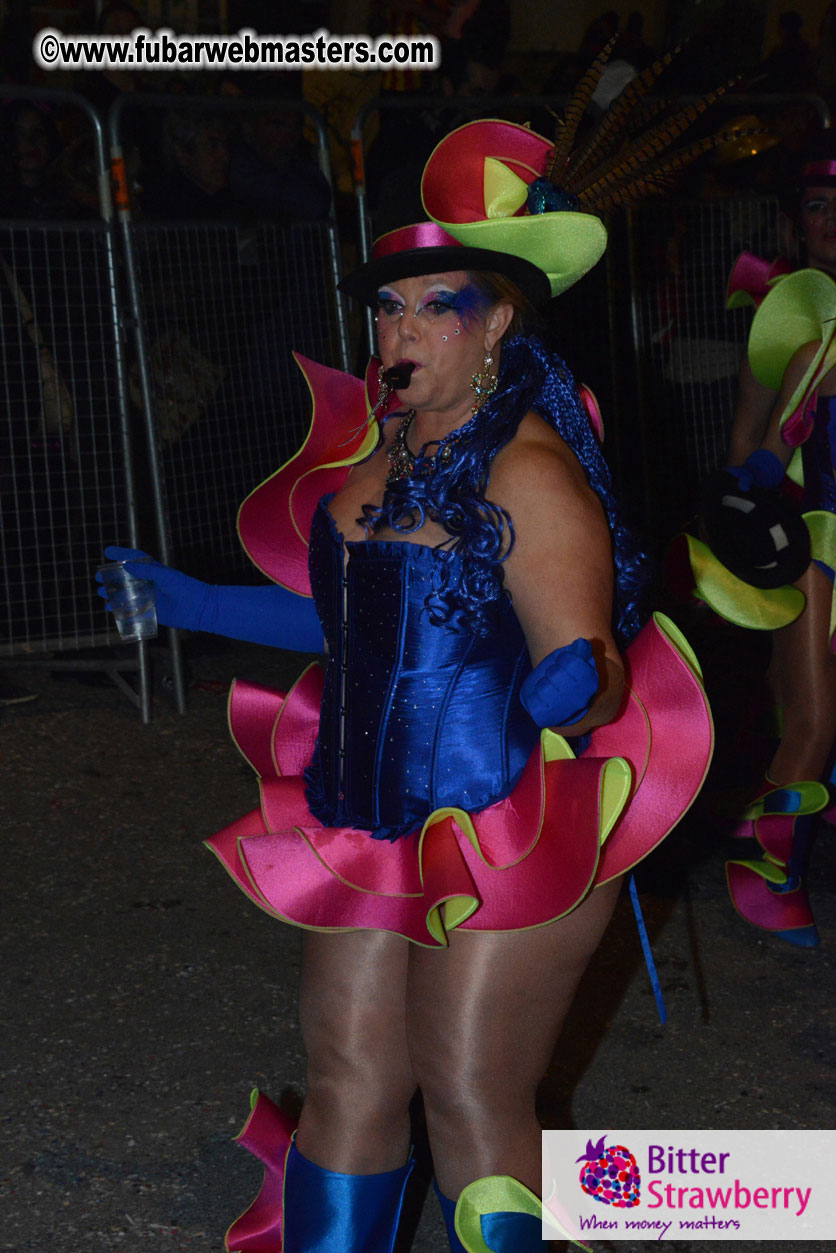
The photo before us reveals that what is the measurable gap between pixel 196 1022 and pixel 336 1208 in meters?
1.40

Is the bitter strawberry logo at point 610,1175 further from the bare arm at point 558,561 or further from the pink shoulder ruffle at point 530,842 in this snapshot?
the bare arm at point 558,561

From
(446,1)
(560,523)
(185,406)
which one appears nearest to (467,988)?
(560,523)

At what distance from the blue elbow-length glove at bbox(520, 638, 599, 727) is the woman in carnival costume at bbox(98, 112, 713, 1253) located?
0.03 metres

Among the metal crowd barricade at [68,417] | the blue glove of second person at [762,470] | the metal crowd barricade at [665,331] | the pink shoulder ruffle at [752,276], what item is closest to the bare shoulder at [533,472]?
the blue glove of second person at [762,470]

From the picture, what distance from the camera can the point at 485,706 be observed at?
7.39ft

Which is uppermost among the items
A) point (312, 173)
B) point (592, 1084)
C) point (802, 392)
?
point (312, 173)

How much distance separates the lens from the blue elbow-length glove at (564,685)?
1.93 m

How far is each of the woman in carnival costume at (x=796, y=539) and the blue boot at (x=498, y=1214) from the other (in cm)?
197

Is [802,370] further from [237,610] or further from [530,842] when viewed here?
[530,842]

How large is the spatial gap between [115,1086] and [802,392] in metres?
2.58

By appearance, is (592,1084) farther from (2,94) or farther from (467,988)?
(2,94)

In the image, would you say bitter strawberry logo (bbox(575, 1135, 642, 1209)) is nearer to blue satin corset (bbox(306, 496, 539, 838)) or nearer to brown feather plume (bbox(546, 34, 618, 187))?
blue satin corset (bbox(306, 496, 539, 838))

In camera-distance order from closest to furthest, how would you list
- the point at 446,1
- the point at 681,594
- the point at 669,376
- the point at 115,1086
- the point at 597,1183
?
the point at 597,1183 → the point at 115,1086 → the point at 681,594 → the point at 669,376 → the point at 446,1

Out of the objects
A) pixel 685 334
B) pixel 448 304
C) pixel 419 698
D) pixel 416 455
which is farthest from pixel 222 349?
pixel 419 698
